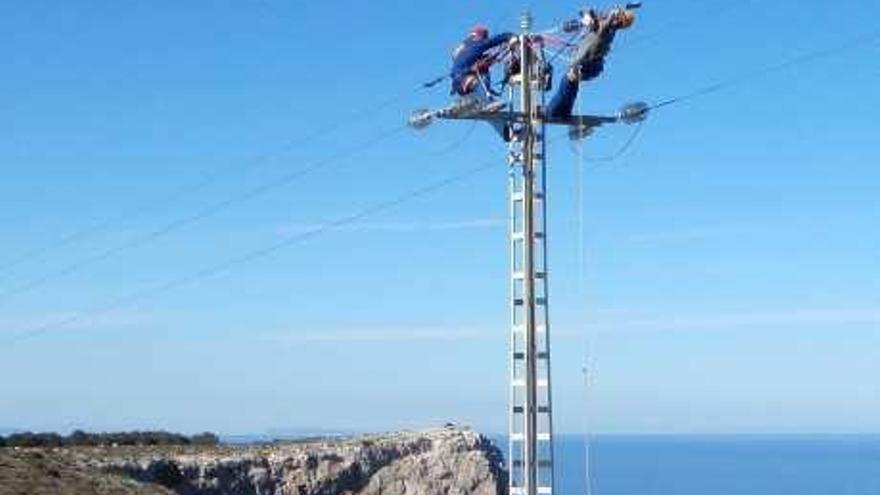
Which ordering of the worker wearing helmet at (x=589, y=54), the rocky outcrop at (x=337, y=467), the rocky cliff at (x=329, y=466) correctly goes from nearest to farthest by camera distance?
the worker wearing helmet at (x=589, y=54)
the rocky cliff at (x=329, y=466)
the rocky outcrop at (x=337, y=467)

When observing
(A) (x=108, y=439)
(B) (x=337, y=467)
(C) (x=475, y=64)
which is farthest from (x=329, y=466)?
Result: (C) (x=475, y=64)

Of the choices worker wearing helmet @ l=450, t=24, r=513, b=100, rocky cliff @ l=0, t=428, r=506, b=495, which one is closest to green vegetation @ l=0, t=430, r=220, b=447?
rocky cliff @ l=0, t=428, r=506, b=495

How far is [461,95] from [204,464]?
52.2 metres

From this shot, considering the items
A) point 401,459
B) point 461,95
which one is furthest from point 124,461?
point 461,95

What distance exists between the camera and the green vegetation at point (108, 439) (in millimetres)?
82438

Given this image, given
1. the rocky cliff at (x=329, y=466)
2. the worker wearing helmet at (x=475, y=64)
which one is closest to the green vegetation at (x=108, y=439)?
the rocky cliff at (x=329, y=466)

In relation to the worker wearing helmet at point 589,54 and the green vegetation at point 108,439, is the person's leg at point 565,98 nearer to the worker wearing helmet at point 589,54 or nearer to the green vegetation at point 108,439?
the worker wearing helmet at point 589,54

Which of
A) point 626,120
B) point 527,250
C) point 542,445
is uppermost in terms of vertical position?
point 626,120

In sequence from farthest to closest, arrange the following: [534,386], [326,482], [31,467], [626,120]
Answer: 1. [326,482]
2. [31,467]
3. [626,120]
4. [534,386]

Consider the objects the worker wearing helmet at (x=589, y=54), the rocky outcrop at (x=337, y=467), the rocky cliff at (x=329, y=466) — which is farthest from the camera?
the rocky outcrop at (x=337, y=467)

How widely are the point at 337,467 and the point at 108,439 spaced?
56.1 feet

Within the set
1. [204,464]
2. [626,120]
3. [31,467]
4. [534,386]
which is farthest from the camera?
[204,464]

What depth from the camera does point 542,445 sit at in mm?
21656

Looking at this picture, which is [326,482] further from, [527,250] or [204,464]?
[527,250]
